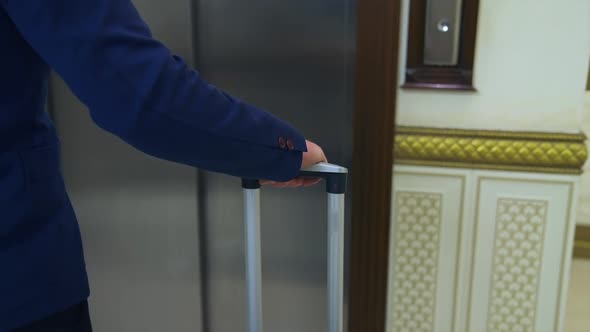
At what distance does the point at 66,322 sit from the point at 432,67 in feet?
2.96

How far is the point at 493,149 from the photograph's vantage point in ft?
4.29

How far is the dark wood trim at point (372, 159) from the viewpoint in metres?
1.20

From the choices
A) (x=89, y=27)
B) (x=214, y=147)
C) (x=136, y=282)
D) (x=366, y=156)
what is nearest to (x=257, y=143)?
(x=214, y=147)

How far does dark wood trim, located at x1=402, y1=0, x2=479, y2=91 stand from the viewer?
1.27m

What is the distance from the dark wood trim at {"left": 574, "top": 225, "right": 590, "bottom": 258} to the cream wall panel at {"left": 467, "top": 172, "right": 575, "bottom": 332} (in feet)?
5.51

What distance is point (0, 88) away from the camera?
698mm

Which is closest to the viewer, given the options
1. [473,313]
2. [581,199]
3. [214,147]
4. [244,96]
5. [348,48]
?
[214,147]

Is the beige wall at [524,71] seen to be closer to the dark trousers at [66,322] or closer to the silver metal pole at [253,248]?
the silver metal pole at [253,248]

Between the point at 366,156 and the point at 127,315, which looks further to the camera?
the point at 127,315

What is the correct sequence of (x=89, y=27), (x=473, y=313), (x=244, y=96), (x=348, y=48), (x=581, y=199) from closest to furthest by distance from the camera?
(x=89, y=27), (x=348, y=48), (x=244, y=96), (x=473, y=313), (x=581, y=199)

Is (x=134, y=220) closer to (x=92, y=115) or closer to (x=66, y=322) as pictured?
(x=66, y=322)

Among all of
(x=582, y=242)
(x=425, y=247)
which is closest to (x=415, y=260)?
(x=425, y=247)

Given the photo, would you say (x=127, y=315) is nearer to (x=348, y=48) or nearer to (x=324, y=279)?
(x=324, y=279)

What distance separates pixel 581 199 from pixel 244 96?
7.37 feet
